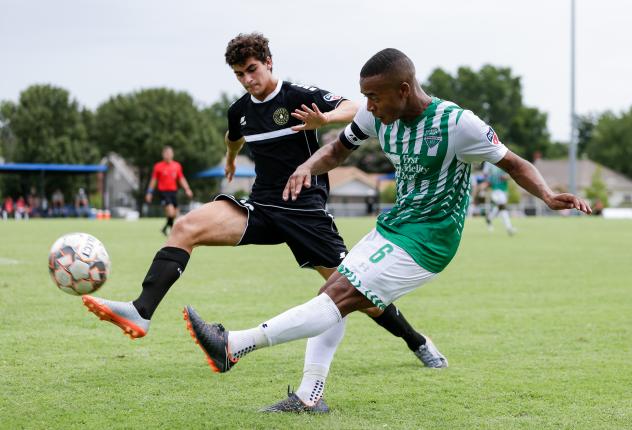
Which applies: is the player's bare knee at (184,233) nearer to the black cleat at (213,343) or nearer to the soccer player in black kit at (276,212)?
the soccer player in black kit at (276,212)

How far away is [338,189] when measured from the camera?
303 ft

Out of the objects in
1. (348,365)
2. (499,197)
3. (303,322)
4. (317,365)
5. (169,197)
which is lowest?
(348,365)

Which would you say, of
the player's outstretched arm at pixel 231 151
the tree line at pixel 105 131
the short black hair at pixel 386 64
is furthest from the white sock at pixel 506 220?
the tree line at pixel 105 131

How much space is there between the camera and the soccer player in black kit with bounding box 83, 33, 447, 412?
463cm

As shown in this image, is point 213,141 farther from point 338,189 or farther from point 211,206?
point 211,206

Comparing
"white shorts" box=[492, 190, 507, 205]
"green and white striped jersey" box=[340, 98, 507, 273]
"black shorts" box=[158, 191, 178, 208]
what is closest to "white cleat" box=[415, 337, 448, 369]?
"green and white striped jersey" box=[340, 98, 507, 273]

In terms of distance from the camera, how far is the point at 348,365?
569 cm

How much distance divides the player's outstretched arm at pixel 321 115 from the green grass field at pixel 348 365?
1.65 m

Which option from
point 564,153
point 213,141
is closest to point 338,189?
point 213,141

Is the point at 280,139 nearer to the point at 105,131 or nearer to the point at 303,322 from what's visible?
the point at 303,322

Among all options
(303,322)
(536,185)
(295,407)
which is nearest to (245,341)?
(303,322)

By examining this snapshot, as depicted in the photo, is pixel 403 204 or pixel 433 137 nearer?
pixel 433 137

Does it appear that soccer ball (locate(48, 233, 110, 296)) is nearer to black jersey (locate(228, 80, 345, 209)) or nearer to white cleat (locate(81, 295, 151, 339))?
white cleat (locate(81, 295, 151, 339))

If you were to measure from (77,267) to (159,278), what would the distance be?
1.97 feet
